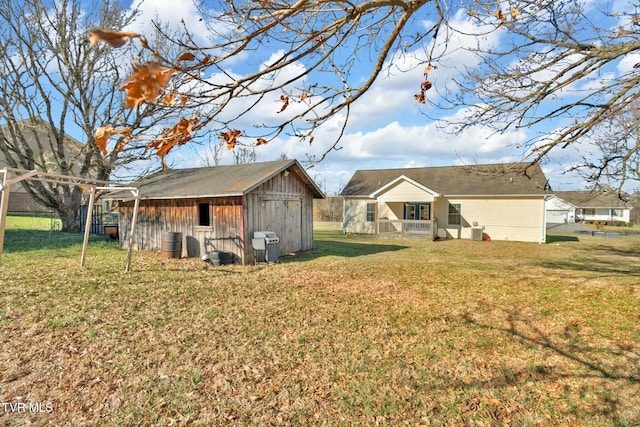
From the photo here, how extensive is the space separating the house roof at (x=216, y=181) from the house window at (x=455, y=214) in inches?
409

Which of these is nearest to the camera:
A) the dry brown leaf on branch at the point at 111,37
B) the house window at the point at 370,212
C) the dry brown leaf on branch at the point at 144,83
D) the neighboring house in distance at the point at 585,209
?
the dry brown leaf on branch at the point at 111,37

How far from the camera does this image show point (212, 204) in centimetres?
1198

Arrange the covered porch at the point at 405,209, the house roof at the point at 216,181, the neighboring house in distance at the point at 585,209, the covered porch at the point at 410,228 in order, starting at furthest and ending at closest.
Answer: the neighboring house in distance at the point at 585,209 < the covered porch at the point at 405,209 < the covered porch at the point at 410,228 < the house roof at the point at 216,181

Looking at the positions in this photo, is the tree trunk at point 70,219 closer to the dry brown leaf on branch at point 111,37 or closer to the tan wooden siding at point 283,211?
the tan wooden siding at point 283,211

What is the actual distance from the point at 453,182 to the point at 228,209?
16905 millimetres

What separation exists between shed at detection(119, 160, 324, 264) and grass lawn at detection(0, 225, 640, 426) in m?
2.35

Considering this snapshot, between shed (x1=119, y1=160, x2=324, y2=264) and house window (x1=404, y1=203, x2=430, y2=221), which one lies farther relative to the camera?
house window (x1=404, y1=203, x2=430, y2=221)

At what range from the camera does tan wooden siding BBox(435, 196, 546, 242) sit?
63.0 ft

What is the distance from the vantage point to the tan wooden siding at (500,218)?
19188 mm

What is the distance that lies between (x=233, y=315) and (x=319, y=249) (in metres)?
9.64

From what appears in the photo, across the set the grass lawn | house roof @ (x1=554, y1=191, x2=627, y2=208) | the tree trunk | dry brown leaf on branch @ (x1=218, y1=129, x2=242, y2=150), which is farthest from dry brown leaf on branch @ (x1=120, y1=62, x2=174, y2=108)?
house roof @ (x1=554, y1=191, x2=627, y2=208)

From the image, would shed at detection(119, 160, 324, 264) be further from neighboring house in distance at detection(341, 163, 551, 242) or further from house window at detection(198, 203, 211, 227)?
neighboring house in distance at detection(341, 163, 551, 242)

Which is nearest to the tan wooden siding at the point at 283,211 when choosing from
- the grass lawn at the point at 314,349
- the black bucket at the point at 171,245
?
the grass lawn at the point at 314,349

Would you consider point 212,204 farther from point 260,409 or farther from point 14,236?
point 14,236
